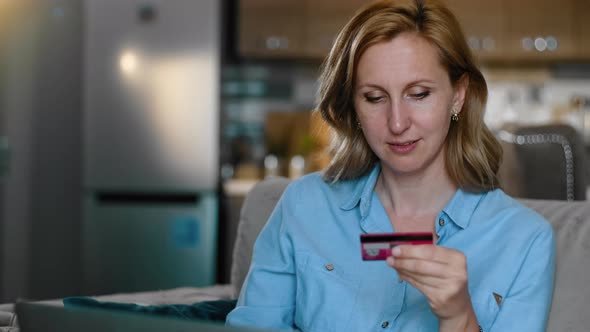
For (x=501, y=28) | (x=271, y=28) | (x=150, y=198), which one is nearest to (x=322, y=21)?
(x=271, y=28)

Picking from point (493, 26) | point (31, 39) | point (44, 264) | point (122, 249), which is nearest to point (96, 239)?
point (122, 249)

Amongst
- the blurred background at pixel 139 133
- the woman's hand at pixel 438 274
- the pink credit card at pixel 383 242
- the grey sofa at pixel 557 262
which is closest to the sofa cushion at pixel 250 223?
the grey sofa at pixel 557 262

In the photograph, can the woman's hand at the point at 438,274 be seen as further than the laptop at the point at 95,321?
Yes

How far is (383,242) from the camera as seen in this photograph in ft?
3.05

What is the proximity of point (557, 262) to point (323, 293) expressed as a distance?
0.44 metres

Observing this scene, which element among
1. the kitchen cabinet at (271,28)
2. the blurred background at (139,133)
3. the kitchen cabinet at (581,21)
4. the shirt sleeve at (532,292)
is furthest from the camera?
the kitchen cabinet at (581,21)

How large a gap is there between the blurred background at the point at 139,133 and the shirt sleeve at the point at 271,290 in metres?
2.10

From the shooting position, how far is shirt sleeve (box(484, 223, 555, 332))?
1.22 m

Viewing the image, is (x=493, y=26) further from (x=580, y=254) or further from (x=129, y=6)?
(x=580, y=254)

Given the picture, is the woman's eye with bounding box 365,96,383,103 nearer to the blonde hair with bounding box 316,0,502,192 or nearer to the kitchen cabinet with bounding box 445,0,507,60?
the blonde hair with bounding box 316,0,502,192

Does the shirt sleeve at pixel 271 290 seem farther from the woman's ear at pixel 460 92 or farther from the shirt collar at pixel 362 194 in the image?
the woman's ear at pixel 460 92

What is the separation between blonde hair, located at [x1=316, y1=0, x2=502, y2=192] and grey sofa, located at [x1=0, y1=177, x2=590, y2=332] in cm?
17

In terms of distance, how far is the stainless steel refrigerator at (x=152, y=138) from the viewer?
14.2 ft

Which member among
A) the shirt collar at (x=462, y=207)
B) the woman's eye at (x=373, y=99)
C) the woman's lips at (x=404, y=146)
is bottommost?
the shirt collar at (x=462, y=207)
